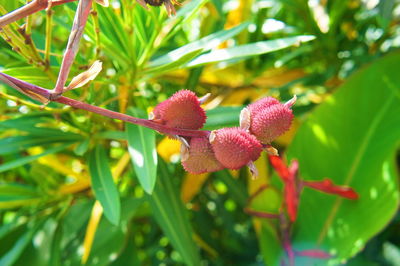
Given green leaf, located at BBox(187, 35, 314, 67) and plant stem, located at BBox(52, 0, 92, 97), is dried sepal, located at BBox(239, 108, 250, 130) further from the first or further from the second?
green leaf, located at BBox(187, 35, 314, 67)

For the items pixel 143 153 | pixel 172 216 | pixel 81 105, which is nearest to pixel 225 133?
pixel 81 105

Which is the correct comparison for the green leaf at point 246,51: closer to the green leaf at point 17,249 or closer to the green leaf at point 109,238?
the green leaf at point 109,238

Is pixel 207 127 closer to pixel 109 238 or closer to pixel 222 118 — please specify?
pixel 222 118

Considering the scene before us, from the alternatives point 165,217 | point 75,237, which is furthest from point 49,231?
point 165,217

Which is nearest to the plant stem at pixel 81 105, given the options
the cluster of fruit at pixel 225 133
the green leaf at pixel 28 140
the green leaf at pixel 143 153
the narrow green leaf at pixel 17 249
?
the cluster of fruit at pixel 225 133

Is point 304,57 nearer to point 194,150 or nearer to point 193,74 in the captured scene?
point 193,74
